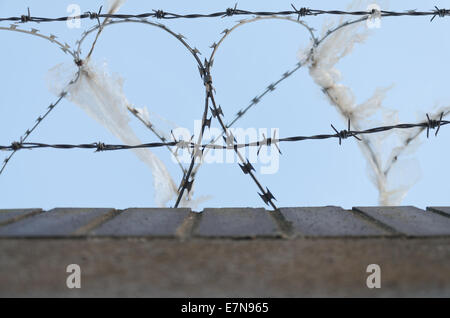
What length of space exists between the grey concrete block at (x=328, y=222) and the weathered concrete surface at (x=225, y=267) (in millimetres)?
50

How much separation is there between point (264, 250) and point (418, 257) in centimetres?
51

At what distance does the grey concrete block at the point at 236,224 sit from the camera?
55.5 inches

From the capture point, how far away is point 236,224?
154cm

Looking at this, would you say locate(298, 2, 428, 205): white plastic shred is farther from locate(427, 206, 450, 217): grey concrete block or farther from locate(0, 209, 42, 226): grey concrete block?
locate(0, 209, 42, 226): grey concrete block

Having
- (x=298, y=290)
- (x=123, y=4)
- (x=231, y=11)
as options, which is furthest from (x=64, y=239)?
(x=123, y=4)

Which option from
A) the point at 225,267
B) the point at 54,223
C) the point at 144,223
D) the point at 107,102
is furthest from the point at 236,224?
the point at 107,102

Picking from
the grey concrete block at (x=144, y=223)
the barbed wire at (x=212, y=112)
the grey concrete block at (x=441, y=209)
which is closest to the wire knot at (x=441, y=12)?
the barbed wire at (x=212, y=112)

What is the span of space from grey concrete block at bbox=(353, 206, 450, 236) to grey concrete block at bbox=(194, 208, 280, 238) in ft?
1.41

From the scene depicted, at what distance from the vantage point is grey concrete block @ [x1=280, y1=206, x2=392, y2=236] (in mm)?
1427

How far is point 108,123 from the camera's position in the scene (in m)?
3.92

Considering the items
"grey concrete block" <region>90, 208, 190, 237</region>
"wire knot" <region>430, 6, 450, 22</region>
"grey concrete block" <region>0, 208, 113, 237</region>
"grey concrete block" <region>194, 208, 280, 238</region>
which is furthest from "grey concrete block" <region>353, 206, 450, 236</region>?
"wire knot" <region>430, 6, 450, 22</region>
